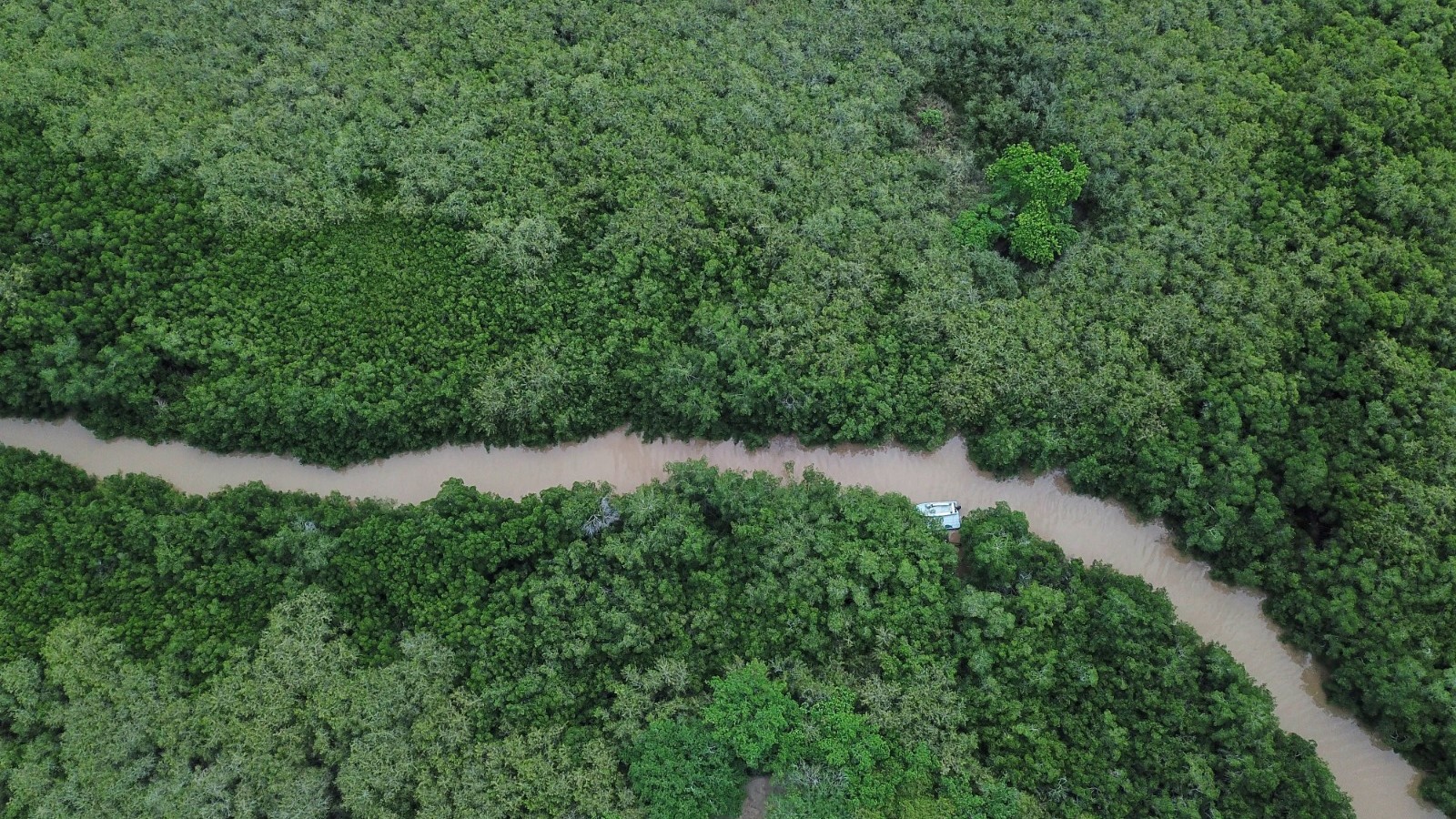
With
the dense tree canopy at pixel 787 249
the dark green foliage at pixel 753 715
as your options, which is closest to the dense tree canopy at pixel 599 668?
the dark green foliage at pixel 753 715

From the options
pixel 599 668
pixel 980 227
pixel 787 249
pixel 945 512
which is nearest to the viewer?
pixel 599 668

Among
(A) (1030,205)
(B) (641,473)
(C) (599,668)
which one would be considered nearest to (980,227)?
(A) (1030,205)

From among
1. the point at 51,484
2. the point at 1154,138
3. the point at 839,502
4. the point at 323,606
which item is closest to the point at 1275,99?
the point at 1154,138

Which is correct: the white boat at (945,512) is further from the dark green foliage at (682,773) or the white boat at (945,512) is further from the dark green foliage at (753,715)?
the dark green foliage at (682,773)

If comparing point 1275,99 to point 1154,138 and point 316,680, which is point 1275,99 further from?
point 316,680

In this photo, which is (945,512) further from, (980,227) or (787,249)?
(787,249)

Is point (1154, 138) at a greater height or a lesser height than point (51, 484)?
greater
